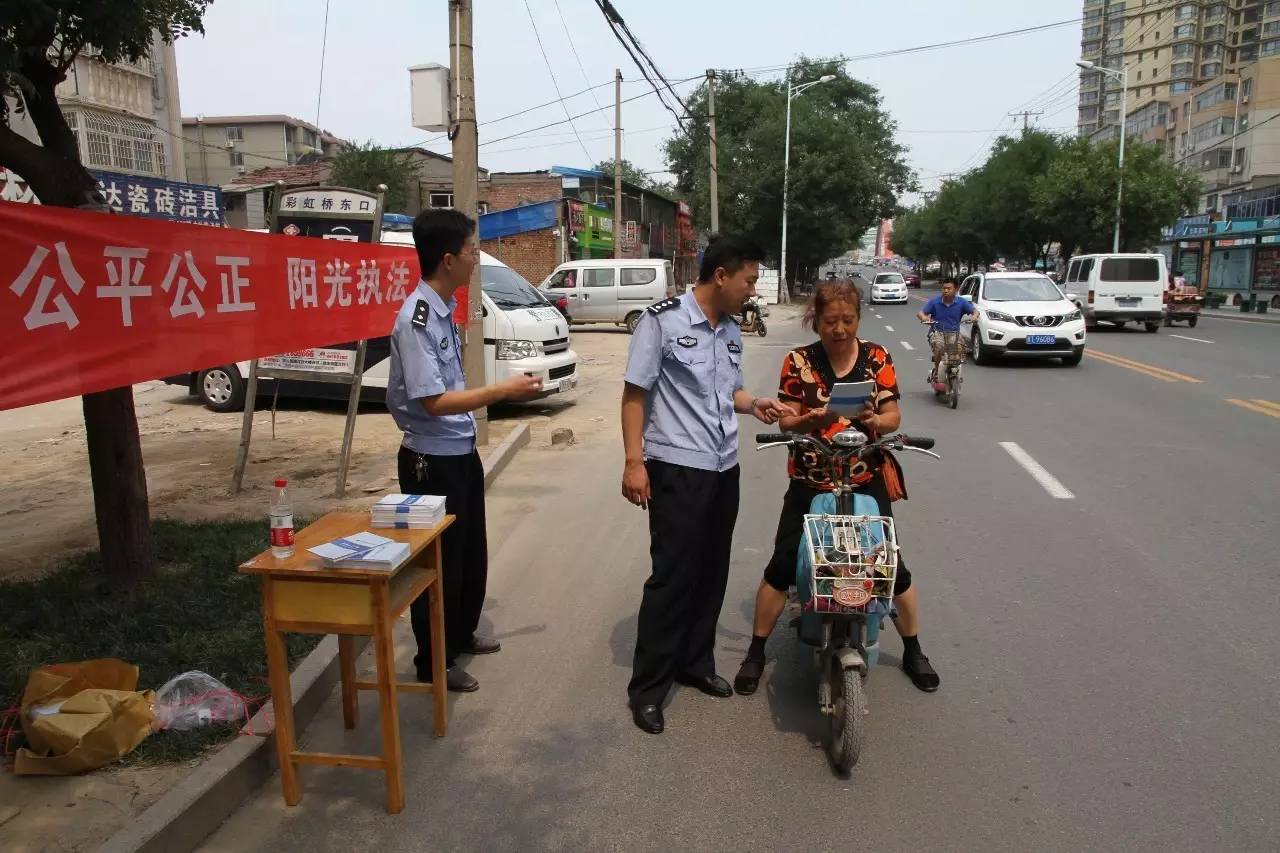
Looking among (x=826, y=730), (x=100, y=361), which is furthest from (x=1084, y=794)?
(x=100, y=361)

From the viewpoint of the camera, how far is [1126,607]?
15.1ft

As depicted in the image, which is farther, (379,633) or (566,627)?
(566,627)

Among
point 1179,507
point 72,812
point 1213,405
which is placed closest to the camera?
point 72,812

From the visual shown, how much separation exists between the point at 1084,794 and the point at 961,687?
2.63 feet

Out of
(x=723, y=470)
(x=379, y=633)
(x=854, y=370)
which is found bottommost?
(x=379, y=633)

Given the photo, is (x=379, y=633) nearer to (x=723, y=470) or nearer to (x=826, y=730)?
(x=723, y=470)

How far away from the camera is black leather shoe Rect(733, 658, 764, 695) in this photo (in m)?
3.78

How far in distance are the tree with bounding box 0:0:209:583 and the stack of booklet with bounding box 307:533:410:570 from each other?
1.85m

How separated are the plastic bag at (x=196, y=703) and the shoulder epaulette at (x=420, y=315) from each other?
1.53 metres

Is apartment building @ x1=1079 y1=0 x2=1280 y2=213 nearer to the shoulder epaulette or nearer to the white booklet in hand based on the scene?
the white booklet in hand

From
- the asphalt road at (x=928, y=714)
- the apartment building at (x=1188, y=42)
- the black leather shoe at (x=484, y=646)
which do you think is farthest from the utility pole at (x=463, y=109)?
the apartment building at (x=1188, y=42)

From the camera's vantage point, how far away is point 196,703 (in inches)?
131

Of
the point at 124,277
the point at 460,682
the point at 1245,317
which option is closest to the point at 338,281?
the point at 124,277

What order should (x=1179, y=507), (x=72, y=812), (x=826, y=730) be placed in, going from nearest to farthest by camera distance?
(x=72, y=812) < (x=826, y=730) < (x=1179, y=507)
